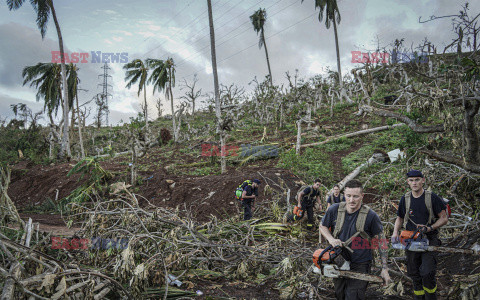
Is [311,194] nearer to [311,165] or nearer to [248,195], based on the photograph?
[248,195]

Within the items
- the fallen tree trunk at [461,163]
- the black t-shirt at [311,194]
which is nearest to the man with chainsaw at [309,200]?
the black t-shirt at [311,194]

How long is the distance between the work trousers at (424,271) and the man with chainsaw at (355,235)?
1.01 metres

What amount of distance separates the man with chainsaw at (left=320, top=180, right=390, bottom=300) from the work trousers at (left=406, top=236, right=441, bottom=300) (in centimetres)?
101

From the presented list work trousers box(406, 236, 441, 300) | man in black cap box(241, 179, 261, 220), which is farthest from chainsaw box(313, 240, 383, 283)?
man in black cap box(241, 179, 261, 220)

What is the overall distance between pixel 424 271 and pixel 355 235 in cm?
143

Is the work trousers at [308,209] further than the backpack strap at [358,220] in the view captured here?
Yes

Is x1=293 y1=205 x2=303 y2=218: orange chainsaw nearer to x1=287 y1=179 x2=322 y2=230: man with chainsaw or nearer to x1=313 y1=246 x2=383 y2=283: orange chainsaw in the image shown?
x1=287 y1=179 x2=322 y2=230: man with chainsaw

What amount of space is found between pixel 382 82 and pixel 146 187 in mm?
30416

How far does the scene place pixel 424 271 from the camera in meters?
3.60

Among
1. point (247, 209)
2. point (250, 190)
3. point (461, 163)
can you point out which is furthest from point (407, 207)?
point (247, 209)

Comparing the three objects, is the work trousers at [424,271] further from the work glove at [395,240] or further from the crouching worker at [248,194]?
the crouching worker at [248,194]

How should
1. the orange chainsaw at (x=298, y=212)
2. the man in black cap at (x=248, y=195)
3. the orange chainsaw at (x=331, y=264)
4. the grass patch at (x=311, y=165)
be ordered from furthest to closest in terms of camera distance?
the grass patch at (x=311, y=165) → the man in black cap at (x=248, y=195) → the orange chainsaw at (x=298, y=212) → the orange chainsaw at (x=331, y=264)

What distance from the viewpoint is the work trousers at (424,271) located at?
3582mm

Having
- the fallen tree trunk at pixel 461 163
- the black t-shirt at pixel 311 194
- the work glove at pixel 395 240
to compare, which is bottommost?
the work glove at pixel 395 240
